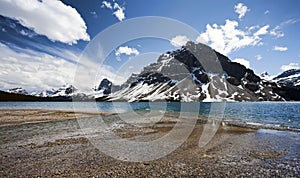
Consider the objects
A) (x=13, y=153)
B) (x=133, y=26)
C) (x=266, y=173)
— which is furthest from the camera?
(x=133, y=26)

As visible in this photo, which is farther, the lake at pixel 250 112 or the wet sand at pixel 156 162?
the lake at pixel 250 112

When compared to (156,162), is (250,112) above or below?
above

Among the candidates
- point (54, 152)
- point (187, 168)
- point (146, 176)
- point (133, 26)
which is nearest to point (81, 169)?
point (146, 176)

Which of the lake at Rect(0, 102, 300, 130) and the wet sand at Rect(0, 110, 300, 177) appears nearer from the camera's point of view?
the wet sand at Rect(0, 110, 300, 177)

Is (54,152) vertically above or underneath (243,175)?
underneath

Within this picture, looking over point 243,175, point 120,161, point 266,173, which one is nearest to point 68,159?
point 120,161

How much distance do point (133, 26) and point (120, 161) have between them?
23.3m

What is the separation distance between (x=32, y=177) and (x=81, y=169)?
2882mm

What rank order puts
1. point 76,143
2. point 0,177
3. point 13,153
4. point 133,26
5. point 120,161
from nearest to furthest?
point 0,177 → point 120,161 → point 13,153 → point 76,143 → point 133,26

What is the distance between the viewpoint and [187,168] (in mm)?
13219

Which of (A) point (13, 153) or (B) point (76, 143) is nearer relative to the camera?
(A) point (13, 153)

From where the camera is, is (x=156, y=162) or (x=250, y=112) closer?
(x=156, y=162)

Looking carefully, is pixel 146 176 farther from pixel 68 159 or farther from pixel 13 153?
pixel 13 153

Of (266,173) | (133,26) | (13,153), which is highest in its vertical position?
(133,26)
